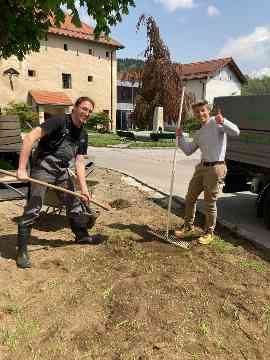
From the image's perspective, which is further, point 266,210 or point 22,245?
point 266,210

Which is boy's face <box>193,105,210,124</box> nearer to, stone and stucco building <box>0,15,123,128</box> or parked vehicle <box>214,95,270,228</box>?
parked vehicle <box>214,95,270,228</box>

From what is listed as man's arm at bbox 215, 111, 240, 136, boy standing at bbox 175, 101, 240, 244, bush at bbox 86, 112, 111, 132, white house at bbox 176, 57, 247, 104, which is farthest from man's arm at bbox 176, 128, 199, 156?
white house at bbox 176, 57, 247, 104

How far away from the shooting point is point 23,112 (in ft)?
93.5

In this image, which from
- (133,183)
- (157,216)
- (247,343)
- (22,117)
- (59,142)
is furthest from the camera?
(22,117)

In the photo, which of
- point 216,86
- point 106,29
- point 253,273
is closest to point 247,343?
point 253,273

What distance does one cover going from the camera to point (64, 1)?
18.3 ft

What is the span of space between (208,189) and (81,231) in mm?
1778

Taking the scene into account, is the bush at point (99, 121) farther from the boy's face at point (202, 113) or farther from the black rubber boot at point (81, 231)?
the black rubber boot at point (81, 231)

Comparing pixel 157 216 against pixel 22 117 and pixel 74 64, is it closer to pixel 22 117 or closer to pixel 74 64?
pixel 22 117

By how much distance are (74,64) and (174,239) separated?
3158 centimetres

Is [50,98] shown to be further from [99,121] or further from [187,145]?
[187,145]

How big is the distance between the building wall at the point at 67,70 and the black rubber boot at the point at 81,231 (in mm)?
27067

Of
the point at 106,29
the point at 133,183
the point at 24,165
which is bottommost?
the point at 133,183

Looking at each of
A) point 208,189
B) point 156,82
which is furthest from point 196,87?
point 208,189
